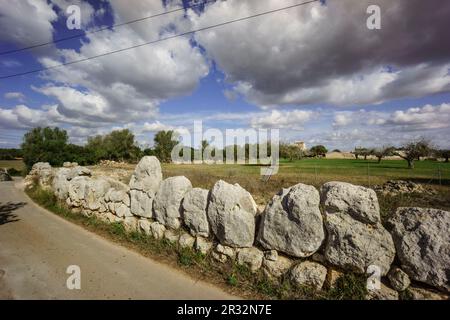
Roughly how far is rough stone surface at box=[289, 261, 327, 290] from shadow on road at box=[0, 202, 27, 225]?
921 cm

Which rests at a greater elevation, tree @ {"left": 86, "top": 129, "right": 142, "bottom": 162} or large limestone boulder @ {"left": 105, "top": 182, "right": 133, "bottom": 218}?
tree @ {"left": 86, "top": 129, "right": 142, "bottom": 162}

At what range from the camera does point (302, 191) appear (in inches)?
161

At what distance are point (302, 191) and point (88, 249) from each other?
16.5 feet

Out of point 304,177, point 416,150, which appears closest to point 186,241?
point 304,177

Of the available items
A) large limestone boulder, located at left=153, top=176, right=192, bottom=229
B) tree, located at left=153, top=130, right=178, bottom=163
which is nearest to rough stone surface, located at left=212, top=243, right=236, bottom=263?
large limestone boulder, located at left=153, top=176, right=192, bottom=229

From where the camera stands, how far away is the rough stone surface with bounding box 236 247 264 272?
171 inches

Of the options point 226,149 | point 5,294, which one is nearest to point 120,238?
point 5,294

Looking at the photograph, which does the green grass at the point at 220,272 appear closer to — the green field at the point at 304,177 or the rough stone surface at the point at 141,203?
the rough stone surface at the point at 141,203

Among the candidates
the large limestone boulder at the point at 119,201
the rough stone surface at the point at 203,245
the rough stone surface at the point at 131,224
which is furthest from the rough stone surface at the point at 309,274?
the large limestone boulder at the point at 119,201

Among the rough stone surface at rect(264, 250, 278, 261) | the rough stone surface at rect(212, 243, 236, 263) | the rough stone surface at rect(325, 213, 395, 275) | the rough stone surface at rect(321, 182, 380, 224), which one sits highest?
the rough stone surface at rect(321, 182, 380, 224)

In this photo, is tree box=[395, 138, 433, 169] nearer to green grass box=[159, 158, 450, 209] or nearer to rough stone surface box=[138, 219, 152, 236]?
green grass box=[159, 158, 450, 209]

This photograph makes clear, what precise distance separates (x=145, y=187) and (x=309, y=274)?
4398 millimetres

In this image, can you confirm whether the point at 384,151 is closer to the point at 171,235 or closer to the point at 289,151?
the point at 289,151

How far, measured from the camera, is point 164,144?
2874 inches
